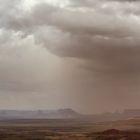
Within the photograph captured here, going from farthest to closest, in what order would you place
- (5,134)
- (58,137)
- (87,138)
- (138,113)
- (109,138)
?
(138,113) < (5,134) < (58,137) < (87,138) < (109,138)

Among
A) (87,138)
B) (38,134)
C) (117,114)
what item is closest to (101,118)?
(117,114)

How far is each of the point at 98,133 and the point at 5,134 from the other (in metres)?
39.4

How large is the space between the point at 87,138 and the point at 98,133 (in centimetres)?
460

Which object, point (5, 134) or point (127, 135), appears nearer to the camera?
point (127, 135)

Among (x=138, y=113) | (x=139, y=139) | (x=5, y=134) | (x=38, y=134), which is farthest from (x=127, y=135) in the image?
(x=138, y=113)

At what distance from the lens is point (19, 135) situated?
142250 mm

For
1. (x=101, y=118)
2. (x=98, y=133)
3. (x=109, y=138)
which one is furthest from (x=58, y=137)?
(x=101, y=118)

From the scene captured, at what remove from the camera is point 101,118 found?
19800 centimetres

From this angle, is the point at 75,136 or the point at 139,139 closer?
the point at 139,139

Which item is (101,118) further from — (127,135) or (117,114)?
(127,135)

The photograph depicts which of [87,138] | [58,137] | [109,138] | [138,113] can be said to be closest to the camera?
[109,138]

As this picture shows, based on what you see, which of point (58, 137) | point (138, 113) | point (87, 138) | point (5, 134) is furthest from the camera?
point (138, 113)

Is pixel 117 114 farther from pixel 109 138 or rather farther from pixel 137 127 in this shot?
pixel 109 138

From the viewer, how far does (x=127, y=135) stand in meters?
120
